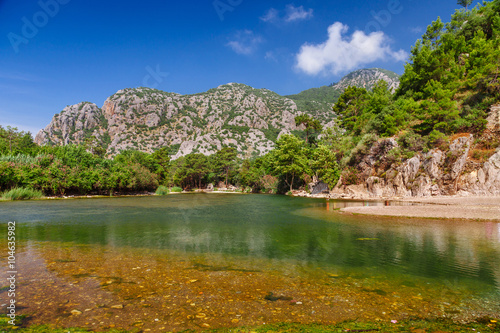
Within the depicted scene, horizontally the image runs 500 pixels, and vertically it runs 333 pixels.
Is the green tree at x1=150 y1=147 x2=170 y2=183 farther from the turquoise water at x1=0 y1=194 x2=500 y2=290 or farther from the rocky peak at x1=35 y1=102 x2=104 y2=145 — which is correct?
the rocky peak at x1=35 y1=102 x2=104 y2=145

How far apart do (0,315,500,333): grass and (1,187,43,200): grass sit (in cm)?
5636

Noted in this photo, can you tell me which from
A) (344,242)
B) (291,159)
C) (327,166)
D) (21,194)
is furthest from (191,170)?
(344,242)

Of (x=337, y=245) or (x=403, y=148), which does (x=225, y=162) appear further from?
(x=337, y=245)

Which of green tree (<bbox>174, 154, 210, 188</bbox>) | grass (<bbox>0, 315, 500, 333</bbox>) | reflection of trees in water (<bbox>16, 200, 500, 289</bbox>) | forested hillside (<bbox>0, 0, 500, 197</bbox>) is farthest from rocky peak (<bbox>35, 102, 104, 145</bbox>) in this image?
grass (<bbox>0, 315, 500, 333</bbox>)

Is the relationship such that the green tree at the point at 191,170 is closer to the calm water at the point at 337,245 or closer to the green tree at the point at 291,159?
the green tree at the point at 291,159

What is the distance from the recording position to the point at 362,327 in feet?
18.3

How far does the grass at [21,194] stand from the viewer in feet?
150

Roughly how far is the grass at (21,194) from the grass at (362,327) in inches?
2219

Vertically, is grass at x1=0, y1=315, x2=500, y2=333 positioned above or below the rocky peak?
below

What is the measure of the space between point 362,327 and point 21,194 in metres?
64.0

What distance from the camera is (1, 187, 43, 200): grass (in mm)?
45669

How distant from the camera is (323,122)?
613 ft

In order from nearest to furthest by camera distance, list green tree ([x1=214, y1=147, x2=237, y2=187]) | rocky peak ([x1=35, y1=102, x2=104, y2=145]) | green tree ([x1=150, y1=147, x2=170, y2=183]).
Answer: green tree ([x1=150, y1=147, x2=170, y2=183]) < green tree ([x1=214, y1=147, x2=237, y2=187]) < rocky peak ([x1=35, y1=102, x2=104, y2=145])

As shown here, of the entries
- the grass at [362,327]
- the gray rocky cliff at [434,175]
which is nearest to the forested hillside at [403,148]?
the gray rocky cliff at [434,175]
